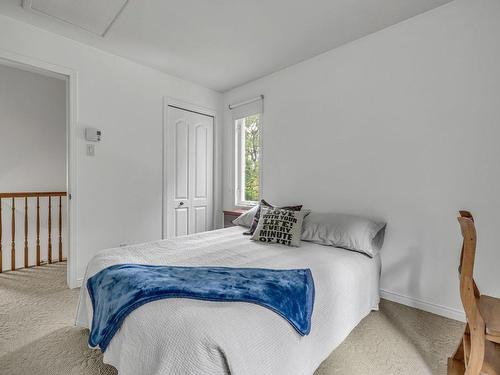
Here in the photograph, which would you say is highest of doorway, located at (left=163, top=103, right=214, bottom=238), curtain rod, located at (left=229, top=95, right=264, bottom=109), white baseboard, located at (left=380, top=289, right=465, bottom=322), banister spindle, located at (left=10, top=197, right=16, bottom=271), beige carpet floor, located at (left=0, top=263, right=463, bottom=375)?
curtain rod, located at (left=229, top=95, right=264, bottom=109)

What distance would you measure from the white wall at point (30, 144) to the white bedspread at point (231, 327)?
2379mm

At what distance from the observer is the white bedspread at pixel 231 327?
1.03 metres

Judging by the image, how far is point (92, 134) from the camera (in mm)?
2828

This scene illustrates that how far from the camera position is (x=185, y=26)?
2.47 meters

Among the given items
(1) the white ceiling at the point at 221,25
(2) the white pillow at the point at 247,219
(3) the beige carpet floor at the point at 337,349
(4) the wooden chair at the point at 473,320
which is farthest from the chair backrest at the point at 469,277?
(2) the white pillow at the point at 247,219

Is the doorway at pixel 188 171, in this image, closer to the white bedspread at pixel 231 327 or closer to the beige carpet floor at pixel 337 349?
the beige carpet floor at pixel 337 349

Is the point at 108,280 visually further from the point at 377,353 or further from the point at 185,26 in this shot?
the point at 185,26

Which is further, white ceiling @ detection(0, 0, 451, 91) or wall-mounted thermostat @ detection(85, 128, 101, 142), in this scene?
wall-mounted thermostat @ detection(85, 128, 101, 142)

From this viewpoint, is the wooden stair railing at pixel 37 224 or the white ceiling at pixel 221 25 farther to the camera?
the wooden stair railing at pixel 37 224

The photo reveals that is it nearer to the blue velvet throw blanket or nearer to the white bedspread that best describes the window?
the white bedspread

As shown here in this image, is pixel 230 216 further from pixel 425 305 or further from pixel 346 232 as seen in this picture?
pixel 425 305

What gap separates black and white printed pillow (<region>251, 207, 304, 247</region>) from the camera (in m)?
2.39

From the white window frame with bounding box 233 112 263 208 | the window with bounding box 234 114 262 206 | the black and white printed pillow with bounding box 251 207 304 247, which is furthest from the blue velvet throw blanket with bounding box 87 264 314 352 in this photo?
the white window frame with bounding box 233 112 263 208

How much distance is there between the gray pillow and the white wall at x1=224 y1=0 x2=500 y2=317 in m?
0.25
